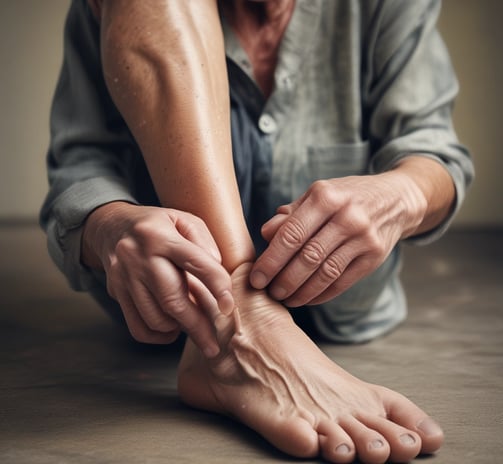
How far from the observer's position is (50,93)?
272cm

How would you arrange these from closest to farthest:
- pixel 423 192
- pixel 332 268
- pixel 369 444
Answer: pixel 369 444 < pixel 332 268 < pixel 423 192

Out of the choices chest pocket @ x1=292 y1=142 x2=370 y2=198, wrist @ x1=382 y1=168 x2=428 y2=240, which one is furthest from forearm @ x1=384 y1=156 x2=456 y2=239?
chest pocket @ x1=292 y1=142 x2=370 y2=198

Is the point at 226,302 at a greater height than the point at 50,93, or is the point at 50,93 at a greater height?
the point at 226,302

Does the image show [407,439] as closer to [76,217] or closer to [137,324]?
[137,324]

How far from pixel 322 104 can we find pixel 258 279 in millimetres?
375

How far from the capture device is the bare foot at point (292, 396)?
2.64 feet

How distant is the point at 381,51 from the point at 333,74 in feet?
0.24

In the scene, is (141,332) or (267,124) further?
(267,124)

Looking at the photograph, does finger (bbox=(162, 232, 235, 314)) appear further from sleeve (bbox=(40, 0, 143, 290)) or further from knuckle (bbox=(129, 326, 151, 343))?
sleeve (bbox=(40, 0, 143, 290))

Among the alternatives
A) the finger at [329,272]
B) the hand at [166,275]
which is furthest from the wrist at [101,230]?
the finger at [329,272]

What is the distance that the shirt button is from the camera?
1.17 meters

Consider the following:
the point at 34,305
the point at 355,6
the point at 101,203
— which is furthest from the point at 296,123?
the point at 34,305

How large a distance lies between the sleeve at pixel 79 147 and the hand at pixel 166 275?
0.52 feet

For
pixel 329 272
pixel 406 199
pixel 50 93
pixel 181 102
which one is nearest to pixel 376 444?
pixel 329 272
